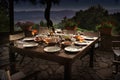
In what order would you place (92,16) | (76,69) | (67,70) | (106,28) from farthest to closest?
1. (92,16)
2. (106,28)
3. (76,69)
4. (67,70)

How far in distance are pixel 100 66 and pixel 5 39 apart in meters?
4.06

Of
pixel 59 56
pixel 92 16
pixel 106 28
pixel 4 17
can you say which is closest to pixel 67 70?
pixel 59 56

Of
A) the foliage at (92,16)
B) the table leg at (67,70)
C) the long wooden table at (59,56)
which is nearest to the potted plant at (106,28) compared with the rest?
the foliage at (92,16)

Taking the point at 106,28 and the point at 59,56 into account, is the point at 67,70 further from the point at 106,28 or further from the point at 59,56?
the point at 106,28

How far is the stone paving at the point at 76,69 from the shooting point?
150 inches

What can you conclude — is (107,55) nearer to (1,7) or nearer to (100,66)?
(100,66)

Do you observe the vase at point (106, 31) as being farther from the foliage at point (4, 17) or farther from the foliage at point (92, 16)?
the foliage at point (4, 17)

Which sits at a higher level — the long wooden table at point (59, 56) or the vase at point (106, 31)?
the vase at point (106, 31)

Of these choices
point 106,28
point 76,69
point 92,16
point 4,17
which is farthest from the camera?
point 92,16

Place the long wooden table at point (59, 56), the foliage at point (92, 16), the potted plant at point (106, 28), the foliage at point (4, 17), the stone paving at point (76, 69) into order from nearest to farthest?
1. the long wooden table at point (59, 56)
2. the stone paving at point (76, 69)
3. the potted plant at point (106, 28)
4. the foliage at point (4, 17)
5. the foliage at point (92, 16)

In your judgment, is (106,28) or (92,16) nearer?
(106,28)

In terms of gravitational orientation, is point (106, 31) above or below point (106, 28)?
below

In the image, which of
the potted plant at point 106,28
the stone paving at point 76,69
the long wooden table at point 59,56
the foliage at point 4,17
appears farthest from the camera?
the foliage at point 4,17

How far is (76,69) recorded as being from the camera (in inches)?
166
